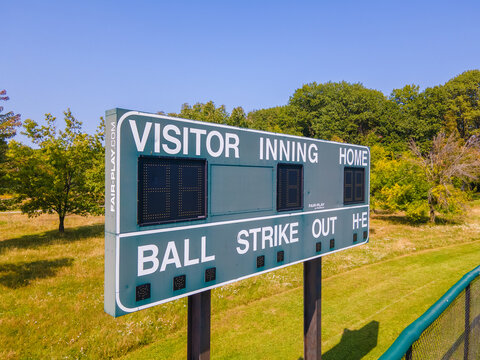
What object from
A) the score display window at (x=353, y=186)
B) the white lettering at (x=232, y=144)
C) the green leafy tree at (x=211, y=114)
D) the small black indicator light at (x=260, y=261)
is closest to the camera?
the white lettering at (x=232, y=144)

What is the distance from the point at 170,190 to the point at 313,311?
472 centimetres

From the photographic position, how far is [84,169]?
28.1 meters

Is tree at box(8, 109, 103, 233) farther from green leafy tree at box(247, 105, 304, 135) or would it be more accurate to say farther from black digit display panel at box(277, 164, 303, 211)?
green leafy tree at box(247, 105, 304, 135)

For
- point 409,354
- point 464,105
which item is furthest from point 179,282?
point 464,105

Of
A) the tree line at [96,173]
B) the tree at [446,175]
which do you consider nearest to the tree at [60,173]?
the tree line at [96,173]

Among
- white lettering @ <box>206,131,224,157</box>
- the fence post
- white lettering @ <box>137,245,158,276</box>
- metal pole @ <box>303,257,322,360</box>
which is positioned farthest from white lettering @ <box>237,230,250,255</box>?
the fence post

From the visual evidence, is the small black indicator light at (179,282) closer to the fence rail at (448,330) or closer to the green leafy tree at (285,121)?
the fence rail at (448,330)


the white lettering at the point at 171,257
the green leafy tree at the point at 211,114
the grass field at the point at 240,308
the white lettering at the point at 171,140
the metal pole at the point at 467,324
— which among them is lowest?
the grass field at the point at 240,308

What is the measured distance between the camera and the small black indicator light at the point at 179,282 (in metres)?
4.28

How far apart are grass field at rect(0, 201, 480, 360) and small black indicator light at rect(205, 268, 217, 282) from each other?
5.49m

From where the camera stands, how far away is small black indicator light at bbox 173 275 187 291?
4281mm

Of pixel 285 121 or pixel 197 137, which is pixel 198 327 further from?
pixel 285 121

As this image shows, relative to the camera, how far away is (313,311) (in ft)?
22.6

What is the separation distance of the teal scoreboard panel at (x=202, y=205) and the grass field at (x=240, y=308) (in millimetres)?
5004
